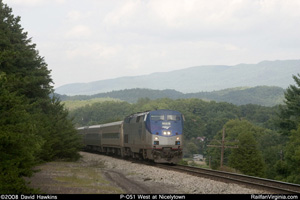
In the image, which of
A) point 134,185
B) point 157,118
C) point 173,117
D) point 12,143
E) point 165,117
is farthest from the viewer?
point 173,117

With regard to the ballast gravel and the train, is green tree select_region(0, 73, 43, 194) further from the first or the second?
the train

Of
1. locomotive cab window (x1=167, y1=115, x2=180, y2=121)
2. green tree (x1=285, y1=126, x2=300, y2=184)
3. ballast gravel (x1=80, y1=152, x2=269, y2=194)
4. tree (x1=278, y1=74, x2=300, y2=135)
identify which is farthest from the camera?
tree (x1=278, y1=74, x2=300, y2=135)

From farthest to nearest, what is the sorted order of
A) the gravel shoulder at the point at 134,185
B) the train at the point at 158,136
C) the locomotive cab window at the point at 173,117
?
the locomotive cab window at the point at 173,117, the train at the point at 158,136, the gravel shoulder at the point at 134,185

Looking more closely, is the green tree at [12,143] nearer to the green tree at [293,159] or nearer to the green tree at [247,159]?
the green tree at [293,159]

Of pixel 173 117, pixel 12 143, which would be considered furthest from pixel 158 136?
pixel 12 143

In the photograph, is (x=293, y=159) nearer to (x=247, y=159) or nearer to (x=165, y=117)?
(x=165, y=117)

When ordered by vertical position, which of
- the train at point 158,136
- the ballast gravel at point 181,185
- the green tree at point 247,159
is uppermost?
the train at point 158,136

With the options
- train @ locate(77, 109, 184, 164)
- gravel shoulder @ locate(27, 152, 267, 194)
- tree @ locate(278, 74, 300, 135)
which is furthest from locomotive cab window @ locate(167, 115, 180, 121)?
tree @ locate(278, 74, 300, 135)

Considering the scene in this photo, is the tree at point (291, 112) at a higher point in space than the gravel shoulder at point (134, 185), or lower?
higher

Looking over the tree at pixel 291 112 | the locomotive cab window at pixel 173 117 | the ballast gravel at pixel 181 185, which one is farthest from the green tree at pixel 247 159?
the ballast gravel at pixel 181 185

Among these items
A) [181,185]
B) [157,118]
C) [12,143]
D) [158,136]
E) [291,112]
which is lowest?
[181,185]

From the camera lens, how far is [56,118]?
3625 centimetres

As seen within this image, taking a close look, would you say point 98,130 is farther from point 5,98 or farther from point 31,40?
point 5,98

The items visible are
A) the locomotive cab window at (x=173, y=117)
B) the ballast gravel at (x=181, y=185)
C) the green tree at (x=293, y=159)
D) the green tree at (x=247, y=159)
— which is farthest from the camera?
the green tree at (x=247, y=159)
